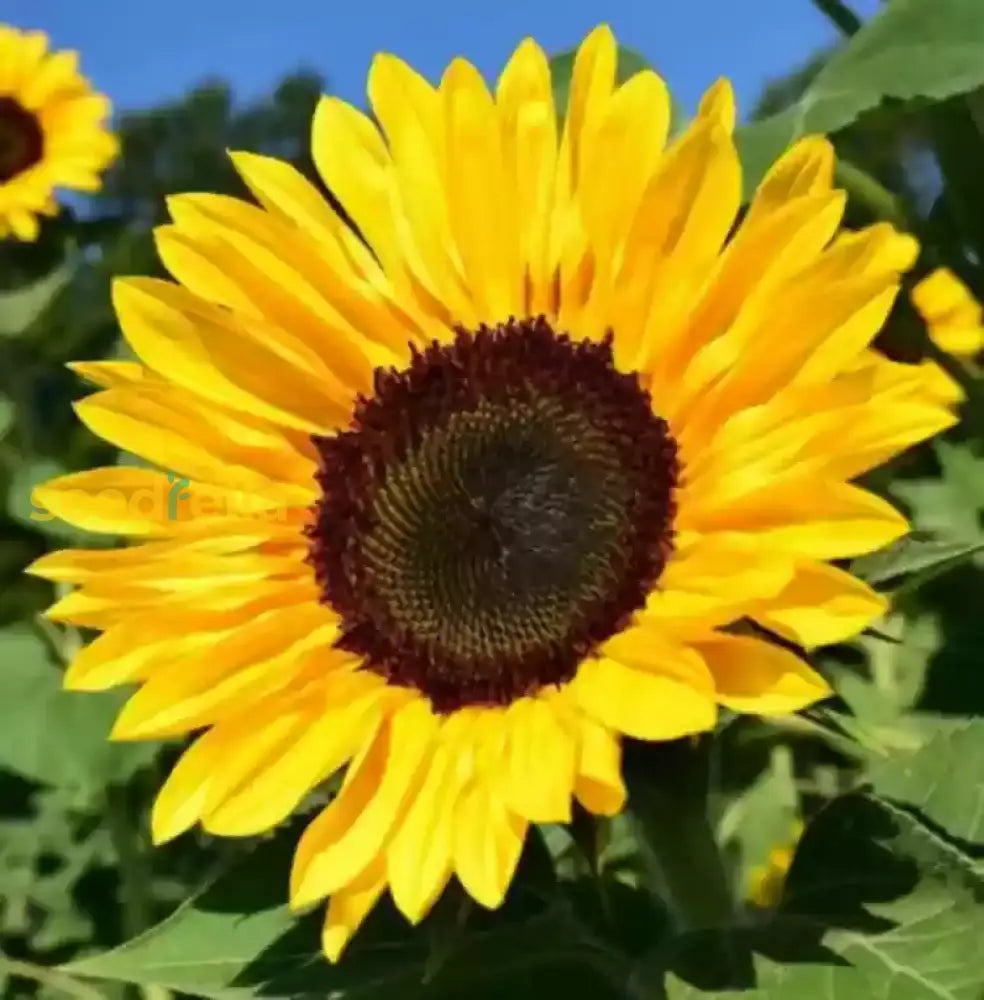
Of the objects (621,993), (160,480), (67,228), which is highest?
(67,228)

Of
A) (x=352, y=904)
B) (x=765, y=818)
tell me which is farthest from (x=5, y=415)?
(x=352, y=904)

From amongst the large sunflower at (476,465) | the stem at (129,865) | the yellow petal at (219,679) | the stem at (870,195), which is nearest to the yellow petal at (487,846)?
the large sunflower at (476,465)

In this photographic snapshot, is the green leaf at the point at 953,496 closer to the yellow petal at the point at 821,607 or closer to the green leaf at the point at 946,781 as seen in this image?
the green leaf at the point at 946,781

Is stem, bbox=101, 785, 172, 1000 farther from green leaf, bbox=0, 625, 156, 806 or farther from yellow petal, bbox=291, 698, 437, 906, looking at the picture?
yellow petal, bbox=291, 698, 437, 906

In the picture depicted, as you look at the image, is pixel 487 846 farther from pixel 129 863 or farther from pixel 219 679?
pixel 129 863

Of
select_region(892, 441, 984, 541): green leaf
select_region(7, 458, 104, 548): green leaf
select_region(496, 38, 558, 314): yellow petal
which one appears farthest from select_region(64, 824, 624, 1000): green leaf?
select_region(7, 458, 104, 548): green leaf

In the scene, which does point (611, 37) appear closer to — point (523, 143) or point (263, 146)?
point (523, 143)

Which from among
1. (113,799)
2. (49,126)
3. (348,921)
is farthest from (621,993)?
(49,126)
